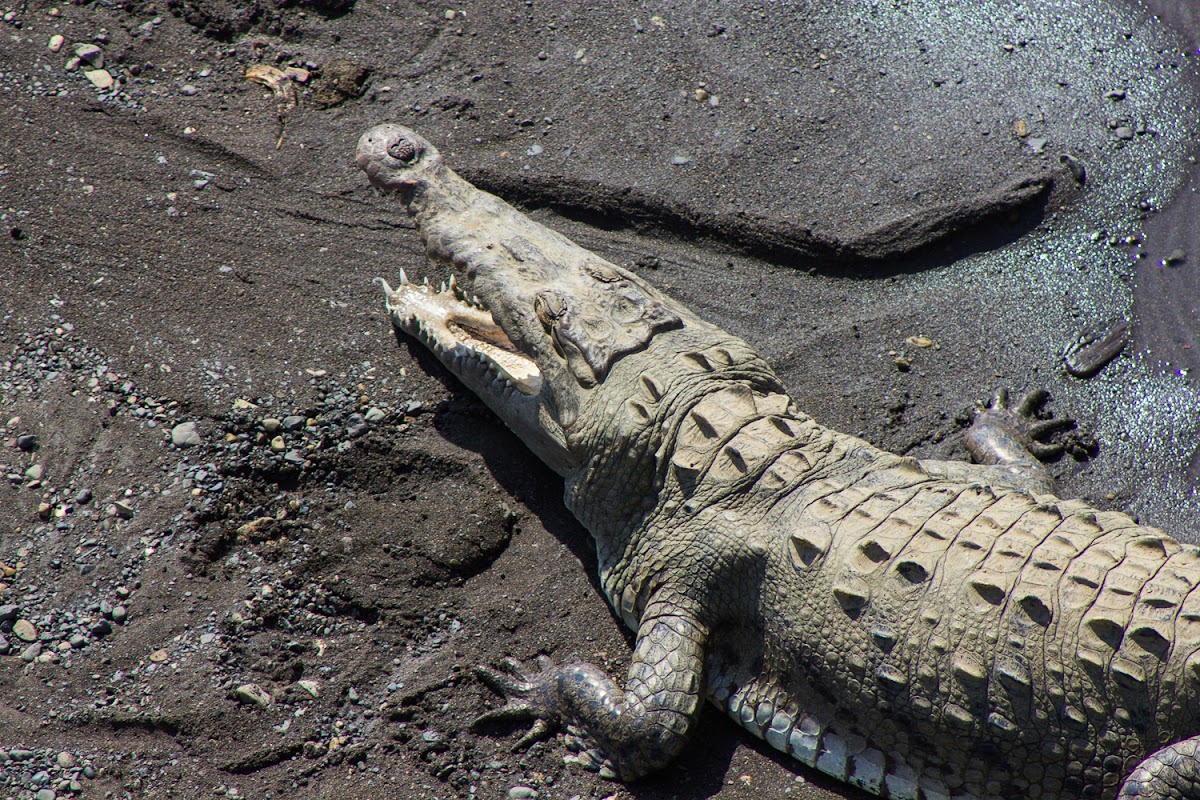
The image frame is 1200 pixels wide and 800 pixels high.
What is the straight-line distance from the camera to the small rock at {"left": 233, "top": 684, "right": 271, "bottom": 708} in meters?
3.76

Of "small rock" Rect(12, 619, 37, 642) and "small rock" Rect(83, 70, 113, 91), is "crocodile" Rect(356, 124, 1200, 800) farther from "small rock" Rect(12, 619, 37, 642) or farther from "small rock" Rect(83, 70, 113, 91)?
"small rock" Rect(83, 70, 113, 91)

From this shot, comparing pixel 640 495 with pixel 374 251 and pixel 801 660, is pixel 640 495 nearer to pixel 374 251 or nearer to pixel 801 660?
pixel 801 660

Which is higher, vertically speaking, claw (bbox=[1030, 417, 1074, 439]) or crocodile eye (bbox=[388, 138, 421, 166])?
crocodile eye (bbox=[388, 138, 421, 166])

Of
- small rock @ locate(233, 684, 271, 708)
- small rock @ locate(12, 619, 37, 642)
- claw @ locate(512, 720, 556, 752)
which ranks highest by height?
claw @ locate(512, 720, 556, 752)

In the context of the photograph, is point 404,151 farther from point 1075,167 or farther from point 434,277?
point 1075,167

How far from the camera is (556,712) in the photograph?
3830 millimetres

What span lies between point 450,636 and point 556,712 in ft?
1.87

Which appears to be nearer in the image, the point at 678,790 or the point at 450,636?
the point at 678,790

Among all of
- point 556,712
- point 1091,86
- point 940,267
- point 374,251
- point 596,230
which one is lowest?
point 556,712

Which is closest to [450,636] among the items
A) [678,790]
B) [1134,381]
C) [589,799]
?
[589,799]

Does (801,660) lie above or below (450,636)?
above

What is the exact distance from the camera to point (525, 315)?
4.27 metres

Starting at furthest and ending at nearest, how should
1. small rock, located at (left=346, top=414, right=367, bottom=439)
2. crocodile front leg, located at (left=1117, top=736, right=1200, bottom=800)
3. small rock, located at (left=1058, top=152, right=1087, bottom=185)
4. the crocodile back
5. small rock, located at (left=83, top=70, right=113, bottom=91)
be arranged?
small rock, located at (left=83, top=70, right=113, bottom=91)
small rock, located at (left=1058, top=152, right=1087, bottom=185)
small rock, located at (left=346, top=414, right=367, bottom=439)
the crocodile back
crocodile front leg, located at (left=1117, top=736, right=1200, bottom=800)

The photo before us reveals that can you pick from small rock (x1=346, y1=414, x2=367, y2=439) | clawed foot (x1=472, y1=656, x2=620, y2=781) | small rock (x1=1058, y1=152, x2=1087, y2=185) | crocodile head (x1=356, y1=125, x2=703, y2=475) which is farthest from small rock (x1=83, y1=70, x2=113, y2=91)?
small rock (x1=1058, y1=152, x2=1087, y2=185)
